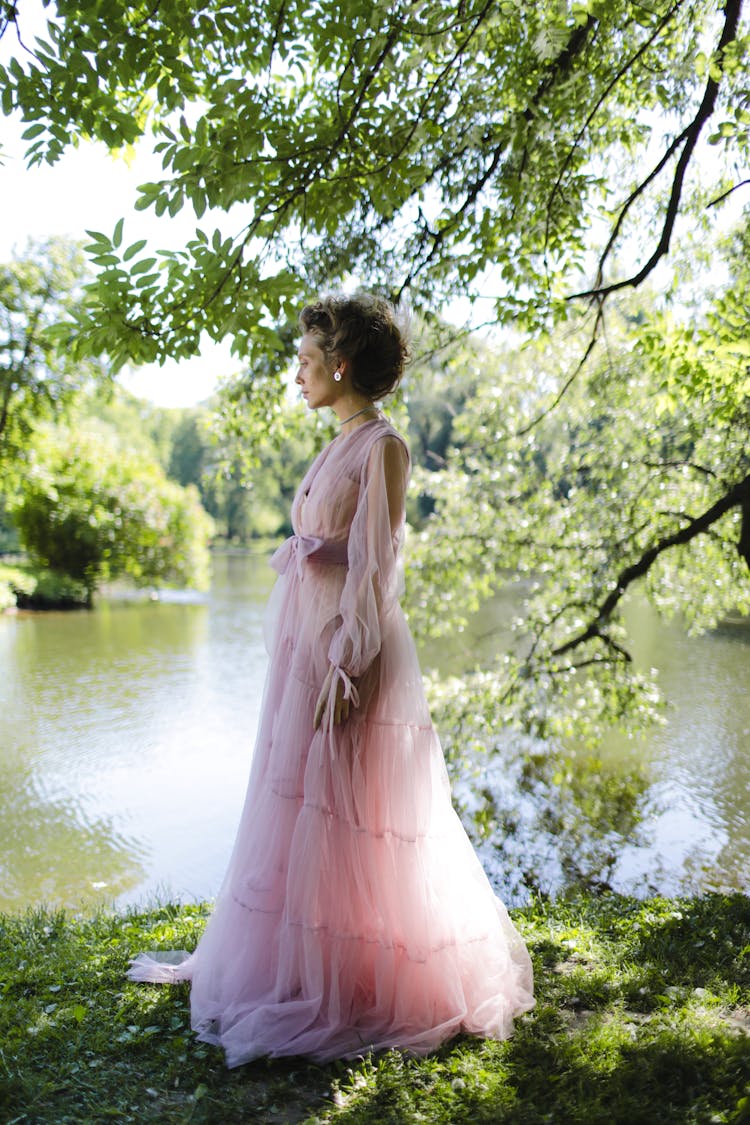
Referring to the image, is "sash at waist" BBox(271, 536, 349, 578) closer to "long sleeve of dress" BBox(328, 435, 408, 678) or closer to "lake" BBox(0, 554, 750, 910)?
"long sleeve of dress" BBox(328, 435, 408, 678)

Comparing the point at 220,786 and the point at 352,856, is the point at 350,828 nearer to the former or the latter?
the point at 352,856

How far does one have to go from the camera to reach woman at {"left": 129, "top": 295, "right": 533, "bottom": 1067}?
2.48m

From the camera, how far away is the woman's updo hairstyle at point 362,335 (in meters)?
2.71

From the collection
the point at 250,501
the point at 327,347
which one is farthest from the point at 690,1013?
the point at 250,501

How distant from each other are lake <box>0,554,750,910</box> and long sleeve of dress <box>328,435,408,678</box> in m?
2.87

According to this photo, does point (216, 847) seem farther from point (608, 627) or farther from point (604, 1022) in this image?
point (604, 1022)

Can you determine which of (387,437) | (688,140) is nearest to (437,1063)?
(387,437)

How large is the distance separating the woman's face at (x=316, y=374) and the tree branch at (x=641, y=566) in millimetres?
4114

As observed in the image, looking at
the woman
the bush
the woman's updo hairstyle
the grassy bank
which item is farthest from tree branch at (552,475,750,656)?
the bush

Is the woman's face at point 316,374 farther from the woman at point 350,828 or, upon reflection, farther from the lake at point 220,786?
the lake at point 220,786

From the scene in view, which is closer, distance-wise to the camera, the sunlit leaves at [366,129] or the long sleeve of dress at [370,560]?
the long sleeve of dress at [370,560]

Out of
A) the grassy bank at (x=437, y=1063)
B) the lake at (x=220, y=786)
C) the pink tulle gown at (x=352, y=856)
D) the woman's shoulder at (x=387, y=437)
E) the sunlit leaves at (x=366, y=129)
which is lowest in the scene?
the lake at (x=220, y=786)

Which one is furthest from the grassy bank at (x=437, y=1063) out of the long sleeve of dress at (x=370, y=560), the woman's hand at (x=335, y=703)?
the long sleeve of dress at (x=370, y=560)

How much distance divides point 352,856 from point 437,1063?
0.60 metres
